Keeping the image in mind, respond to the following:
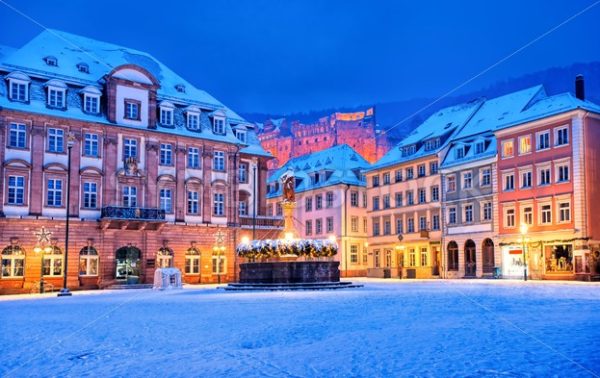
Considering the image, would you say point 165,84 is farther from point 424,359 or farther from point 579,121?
point 424,359

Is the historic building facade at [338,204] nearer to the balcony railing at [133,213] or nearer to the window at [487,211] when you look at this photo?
the window at [487,211]

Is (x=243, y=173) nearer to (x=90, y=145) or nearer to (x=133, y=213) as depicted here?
(x=133, y=213)

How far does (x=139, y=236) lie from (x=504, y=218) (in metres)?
28.6

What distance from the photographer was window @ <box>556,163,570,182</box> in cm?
4988

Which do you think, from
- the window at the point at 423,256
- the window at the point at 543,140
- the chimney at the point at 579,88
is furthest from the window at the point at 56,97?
the chimney at the point at 579,88

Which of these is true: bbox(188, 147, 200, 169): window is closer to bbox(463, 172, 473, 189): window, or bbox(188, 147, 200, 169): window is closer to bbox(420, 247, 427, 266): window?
bbox(463, 172, 473, 189): window

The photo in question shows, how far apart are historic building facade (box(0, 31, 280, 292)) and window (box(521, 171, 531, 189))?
20.7m

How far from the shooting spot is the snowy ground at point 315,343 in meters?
8.82

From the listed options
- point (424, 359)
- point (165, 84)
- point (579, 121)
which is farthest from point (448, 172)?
point (424, 359)

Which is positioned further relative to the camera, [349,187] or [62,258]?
[349,187]

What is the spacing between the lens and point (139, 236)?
48.7 metres

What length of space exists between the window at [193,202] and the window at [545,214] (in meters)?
26.0

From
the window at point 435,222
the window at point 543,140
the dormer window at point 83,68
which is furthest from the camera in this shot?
the window at point 435,222

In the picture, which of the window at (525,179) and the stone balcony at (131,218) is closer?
the stone balcony at (131,218)
